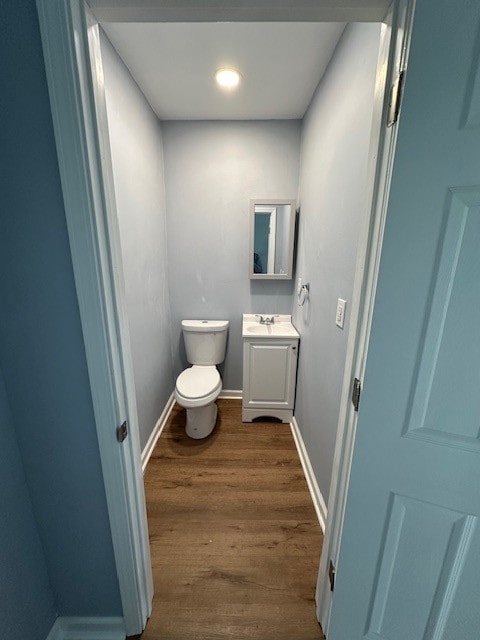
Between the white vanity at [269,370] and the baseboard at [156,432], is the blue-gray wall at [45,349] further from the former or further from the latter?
the white vanity at [269,370]

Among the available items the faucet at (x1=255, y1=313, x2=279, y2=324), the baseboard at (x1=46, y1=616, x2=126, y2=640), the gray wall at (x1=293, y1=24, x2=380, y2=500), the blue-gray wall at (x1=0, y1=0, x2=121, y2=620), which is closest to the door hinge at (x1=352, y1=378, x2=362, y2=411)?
the gray wall at (x1=293, y1=24, x2=380, y2=500)

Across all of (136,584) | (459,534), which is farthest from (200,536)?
(459,534)

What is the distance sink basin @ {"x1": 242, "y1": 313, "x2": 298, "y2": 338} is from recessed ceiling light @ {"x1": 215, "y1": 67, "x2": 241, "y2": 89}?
5.45ft

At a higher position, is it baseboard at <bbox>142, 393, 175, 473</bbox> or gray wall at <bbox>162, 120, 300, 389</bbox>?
gray wall at <bbox>162, 120, 300, 389</bbox>

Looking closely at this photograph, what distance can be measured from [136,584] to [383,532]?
0.89 m

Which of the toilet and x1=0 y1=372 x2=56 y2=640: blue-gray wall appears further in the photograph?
the toilet

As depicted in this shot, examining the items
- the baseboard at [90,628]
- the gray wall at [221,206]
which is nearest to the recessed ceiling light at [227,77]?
the gray wall at [221,206]

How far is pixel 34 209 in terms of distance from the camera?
0.63m

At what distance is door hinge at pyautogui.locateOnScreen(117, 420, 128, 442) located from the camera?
0.76 meters

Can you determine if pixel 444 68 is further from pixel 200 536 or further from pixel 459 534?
pixel 200 536

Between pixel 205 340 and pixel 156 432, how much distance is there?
849 millimetres

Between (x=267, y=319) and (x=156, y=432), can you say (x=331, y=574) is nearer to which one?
(x=156, y=432)

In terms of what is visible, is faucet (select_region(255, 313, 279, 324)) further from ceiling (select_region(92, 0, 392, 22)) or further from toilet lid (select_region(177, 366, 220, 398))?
ceiling (select_region(92, 0, 392, 22))

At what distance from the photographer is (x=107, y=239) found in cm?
66
